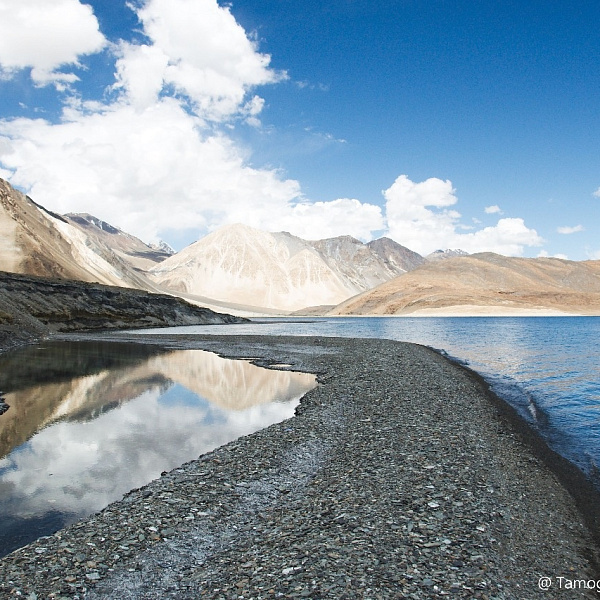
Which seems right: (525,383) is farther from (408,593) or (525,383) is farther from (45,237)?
(45,237)

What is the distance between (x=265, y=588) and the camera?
22.3 feet

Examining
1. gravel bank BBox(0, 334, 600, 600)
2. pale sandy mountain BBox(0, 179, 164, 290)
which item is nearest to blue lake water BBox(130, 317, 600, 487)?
gravel bank BBox(0, 334, 600, 600)

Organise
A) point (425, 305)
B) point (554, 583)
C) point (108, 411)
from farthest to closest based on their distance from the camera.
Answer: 1. point (425, 305)
2. point (108, 411)
3. point (554, 583)

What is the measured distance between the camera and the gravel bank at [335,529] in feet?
22.8

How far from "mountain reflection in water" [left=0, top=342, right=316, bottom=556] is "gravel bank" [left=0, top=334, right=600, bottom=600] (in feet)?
4.02

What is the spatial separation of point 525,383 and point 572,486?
17.4 meters

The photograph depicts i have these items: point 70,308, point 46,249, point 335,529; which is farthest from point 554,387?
point 46,249

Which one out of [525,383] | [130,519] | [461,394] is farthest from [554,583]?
[525,383]

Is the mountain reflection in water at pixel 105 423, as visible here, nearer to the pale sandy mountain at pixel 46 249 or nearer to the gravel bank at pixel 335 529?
the gravel bank at pixel 335 529

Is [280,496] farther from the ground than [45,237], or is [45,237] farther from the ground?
[45,237]

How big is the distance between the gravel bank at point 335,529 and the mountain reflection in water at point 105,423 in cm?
123

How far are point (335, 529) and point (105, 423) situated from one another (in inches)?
450

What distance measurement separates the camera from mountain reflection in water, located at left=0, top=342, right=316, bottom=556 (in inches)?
411

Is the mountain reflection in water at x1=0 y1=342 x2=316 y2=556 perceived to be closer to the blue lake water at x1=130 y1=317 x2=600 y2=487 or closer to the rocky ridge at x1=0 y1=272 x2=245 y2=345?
the blue lake water at x1=130 y1=317 x2=600 y2=487
